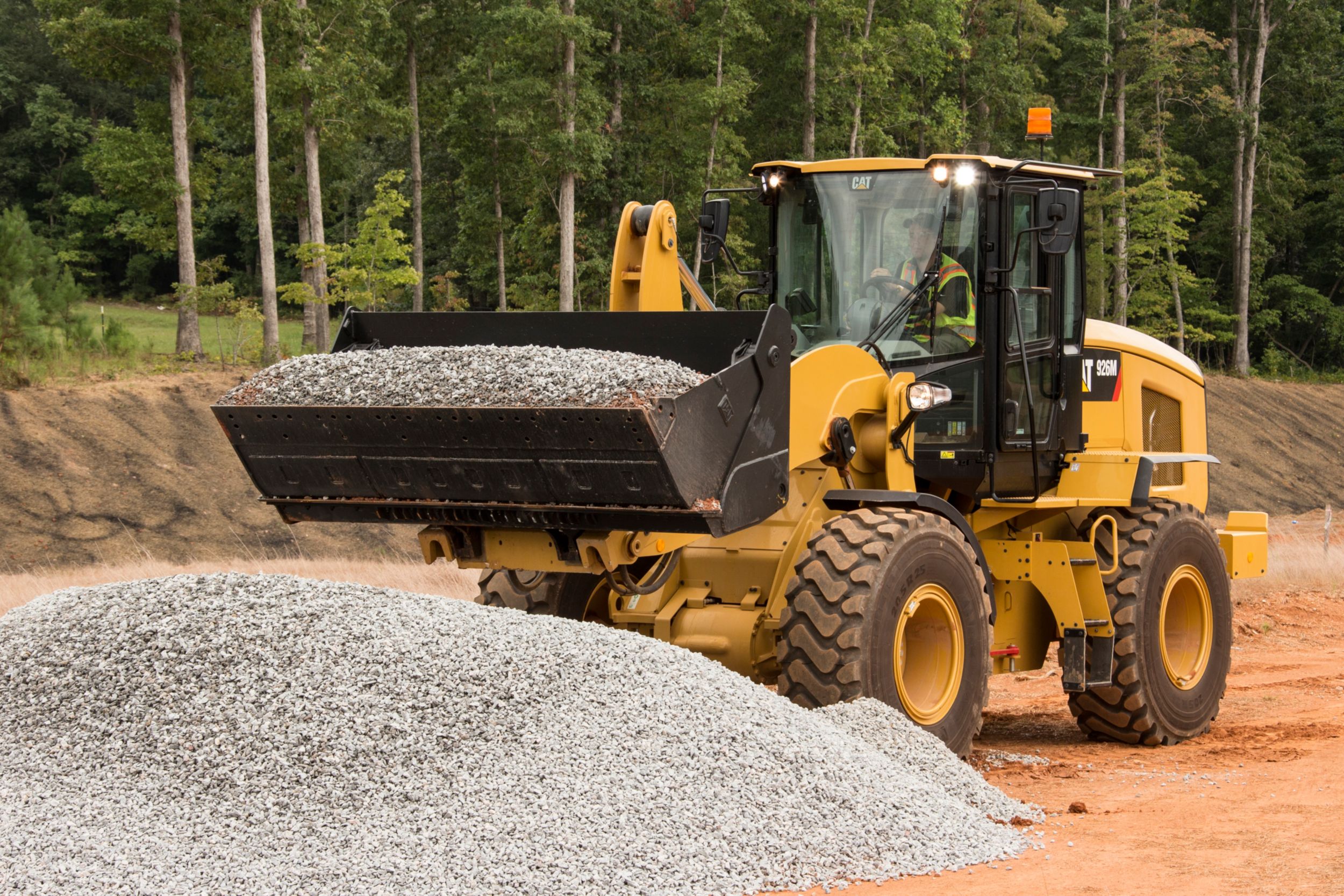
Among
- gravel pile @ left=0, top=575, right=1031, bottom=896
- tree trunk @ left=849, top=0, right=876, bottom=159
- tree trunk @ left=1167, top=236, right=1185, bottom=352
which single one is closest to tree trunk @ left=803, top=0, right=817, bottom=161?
tree trunk @ left=849, top=0, right=876, bottom=159

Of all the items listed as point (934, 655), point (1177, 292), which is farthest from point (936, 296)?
point (1177, 292)

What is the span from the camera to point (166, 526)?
20375 mm

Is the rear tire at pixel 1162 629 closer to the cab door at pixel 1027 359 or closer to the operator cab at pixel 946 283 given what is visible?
the cab door at pixel 1027 359

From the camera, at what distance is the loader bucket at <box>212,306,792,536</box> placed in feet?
19.5

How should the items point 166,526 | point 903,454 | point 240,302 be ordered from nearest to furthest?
point 903,454, point 166,526, point 240,302

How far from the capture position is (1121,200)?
Result: 38.3m

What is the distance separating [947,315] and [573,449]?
103 inches

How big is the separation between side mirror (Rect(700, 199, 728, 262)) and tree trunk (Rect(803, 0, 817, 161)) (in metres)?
25.3

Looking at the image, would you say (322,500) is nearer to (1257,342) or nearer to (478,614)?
(478,614)

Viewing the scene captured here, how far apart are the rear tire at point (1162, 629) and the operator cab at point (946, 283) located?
3.21 ft

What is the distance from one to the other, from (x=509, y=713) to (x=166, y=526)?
638 inches

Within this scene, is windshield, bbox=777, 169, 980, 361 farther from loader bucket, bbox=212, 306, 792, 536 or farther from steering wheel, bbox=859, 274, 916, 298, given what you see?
loader bucket, bbox=212, 306, 792, 536

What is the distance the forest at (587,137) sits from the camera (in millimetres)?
26203

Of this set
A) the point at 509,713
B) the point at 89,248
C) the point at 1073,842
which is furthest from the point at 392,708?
the point at 89,248
